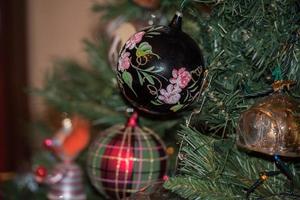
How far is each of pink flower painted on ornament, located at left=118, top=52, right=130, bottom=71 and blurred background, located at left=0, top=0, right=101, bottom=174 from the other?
0.65 metres

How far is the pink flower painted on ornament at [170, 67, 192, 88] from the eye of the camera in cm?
46

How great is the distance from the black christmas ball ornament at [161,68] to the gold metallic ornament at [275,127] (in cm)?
8

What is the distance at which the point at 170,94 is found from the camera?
1.54 ft

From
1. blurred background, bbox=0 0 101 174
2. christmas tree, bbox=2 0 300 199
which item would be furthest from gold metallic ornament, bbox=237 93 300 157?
blurred background, bbox=0 0 101 174

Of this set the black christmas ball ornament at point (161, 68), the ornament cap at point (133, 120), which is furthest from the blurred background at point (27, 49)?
the black christmas ball ornament at point (161, 68)

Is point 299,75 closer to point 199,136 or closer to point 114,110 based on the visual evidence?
point 199,136

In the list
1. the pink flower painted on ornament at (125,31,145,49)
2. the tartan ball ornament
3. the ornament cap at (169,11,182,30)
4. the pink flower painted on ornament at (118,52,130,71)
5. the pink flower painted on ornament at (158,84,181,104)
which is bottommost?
the tartan ball ornament

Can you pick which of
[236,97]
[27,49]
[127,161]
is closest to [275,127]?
[236,97]

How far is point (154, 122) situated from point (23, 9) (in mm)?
729

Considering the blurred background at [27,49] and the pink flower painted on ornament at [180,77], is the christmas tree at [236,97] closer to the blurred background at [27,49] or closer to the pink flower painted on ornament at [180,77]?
the pink flower painted on ornament at [180,77]

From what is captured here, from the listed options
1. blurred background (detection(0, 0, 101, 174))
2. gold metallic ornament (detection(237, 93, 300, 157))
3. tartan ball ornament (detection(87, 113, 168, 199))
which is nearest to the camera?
gold metallic ornament (detection(237, 93, 300, 157))

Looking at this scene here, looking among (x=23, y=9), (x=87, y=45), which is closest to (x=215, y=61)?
(x=87, y=45)

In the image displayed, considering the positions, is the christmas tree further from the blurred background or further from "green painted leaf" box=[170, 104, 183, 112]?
the blurred background

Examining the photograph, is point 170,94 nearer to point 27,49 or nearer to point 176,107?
point 176,107
